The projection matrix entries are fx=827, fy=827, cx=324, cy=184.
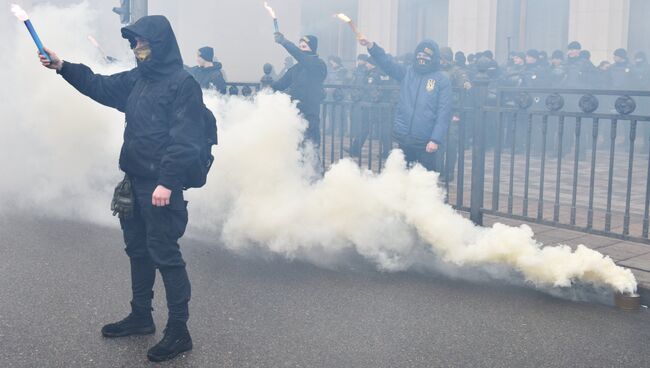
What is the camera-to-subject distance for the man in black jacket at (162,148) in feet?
13.4

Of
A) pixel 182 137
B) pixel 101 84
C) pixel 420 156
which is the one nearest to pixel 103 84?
pixel 101 84

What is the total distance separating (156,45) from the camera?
4.12 meters

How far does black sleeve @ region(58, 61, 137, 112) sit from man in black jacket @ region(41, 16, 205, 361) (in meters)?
0.07

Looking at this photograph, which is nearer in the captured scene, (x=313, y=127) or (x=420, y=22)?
(x=313, y=127)

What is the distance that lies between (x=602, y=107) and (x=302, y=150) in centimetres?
1006

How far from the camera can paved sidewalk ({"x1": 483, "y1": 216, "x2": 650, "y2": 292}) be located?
18.3 ft

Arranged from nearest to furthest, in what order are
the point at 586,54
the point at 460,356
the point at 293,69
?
1. the point at 460,356
2. the point at 293,69
3. the point at 586,54

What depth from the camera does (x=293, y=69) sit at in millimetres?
9398

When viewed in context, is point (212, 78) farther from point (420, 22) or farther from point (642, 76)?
point (420, 22)

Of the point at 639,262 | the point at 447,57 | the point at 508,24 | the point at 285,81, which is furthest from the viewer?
the point at 508,24

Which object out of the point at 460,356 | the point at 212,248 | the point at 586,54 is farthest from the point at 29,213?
the point at 586,54

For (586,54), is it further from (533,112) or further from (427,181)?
(427,181)

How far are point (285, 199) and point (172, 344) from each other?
7.55ft

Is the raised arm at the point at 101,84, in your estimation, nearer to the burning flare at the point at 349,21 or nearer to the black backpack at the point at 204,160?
the black backpack at the point at 204,160
